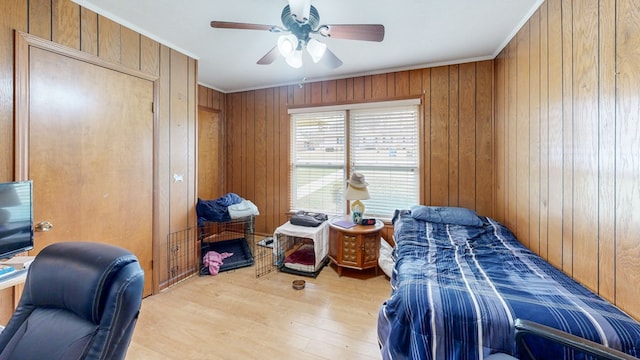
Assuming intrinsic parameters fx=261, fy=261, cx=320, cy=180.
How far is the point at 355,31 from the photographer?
5.87ft

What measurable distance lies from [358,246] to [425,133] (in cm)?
160

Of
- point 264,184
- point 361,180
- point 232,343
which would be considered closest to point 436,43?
point 361,180

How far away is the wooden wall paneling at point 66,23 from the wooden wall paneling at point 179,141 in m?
0.79

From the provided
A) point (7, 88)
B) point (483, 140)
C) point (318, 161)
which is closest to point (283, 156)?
point (318, 161)

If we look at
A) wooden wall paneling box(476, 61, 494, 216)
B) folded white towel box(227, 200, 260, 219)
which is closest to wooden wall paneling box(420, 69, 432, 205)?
wooden wall paneling box(476, 61, 494, 216)

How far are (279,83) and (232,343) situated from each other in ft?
10.8

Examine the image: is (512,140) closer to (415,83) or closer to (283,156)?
(415,83)

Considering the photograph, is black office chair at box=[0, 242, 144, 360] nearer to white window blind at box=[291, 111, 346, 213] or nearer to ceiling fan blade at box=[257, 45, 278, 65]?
ceiling fan blade at box=[257, 45, 278, 65]

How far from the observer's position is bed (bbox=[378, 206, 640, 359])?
1087 millimetres

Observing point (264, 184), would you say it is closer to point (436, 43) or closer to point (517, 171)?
point (436, 43)

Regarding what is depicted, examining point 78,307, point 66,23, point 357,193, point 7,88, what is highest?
point 66,23

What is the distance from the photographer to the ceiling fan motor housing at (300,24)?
176cm

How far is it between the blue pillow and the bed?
773 mm

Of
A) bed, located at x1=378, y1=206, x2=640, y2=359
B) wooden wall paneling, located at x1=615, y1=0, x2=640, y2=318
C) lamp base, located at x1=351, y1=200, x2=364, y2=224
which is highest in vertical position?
wooden wall paneling, located at x1=615, y1=0, x2=640, y2=318
